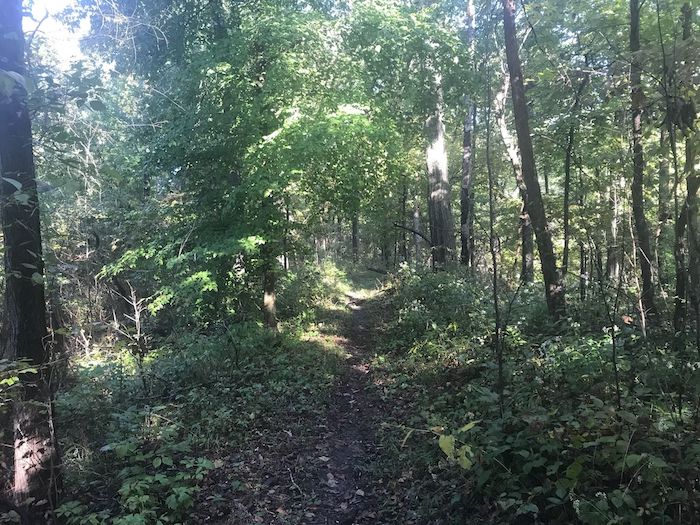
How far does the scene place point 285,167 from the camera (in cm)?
896

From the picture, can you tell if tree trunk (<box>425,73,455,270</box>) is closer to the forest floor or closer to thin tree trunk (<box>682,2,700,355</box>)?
the forest floor

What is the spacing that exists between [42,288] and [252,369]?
4.38m

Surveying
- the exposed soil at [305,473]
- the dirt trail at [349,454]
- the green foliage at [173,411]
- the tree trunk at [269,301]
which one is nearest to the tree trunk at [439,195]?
the tree trunk at [269,301]

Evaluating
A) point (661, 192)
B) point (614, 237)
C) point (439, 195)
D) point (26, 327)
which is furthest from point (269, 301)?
point (614, 237)

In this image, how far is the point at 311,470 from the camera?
574 centimetres

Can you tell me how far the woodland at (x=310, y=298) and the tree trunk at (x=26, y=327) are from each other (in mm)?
24

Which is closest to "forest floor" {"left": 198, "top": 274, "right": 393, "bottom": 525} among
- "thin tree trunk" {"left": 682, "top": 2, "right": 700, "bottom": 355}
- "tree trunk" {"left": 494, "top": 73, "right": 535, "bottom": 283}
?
"tree trunk" {"left": 494, "top": 73, "right": 535, "bottom": 283}

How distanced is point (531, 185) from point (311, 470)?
19.2 ft

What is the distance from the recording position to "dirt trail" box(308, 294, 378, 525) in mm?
4930

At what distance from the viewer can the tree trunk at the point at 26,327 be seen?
14.3 feet

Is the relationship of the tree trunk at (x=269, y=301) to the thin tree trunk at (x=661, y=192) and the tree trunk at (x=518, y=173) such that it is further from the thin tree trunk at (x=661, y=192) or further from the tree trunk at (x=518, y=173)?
the thin tree trunk at (x=661, y=192)

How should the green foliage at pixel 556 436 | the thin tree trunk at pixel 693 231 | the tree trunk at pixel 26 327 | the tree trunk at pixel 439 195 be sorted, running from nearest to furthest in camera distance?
the thin tree trunk at pixel 693 231, the green foliage at pixel 556 436, the tree trunk at pixel 26 327, the tree trunk at pixel 439 195

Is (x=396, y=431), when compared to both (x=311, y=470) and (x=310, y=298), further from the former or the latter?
(x=310, y=298)

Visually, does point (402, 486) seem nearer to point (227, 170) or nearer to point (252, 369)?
Answer: point (252, 369)
